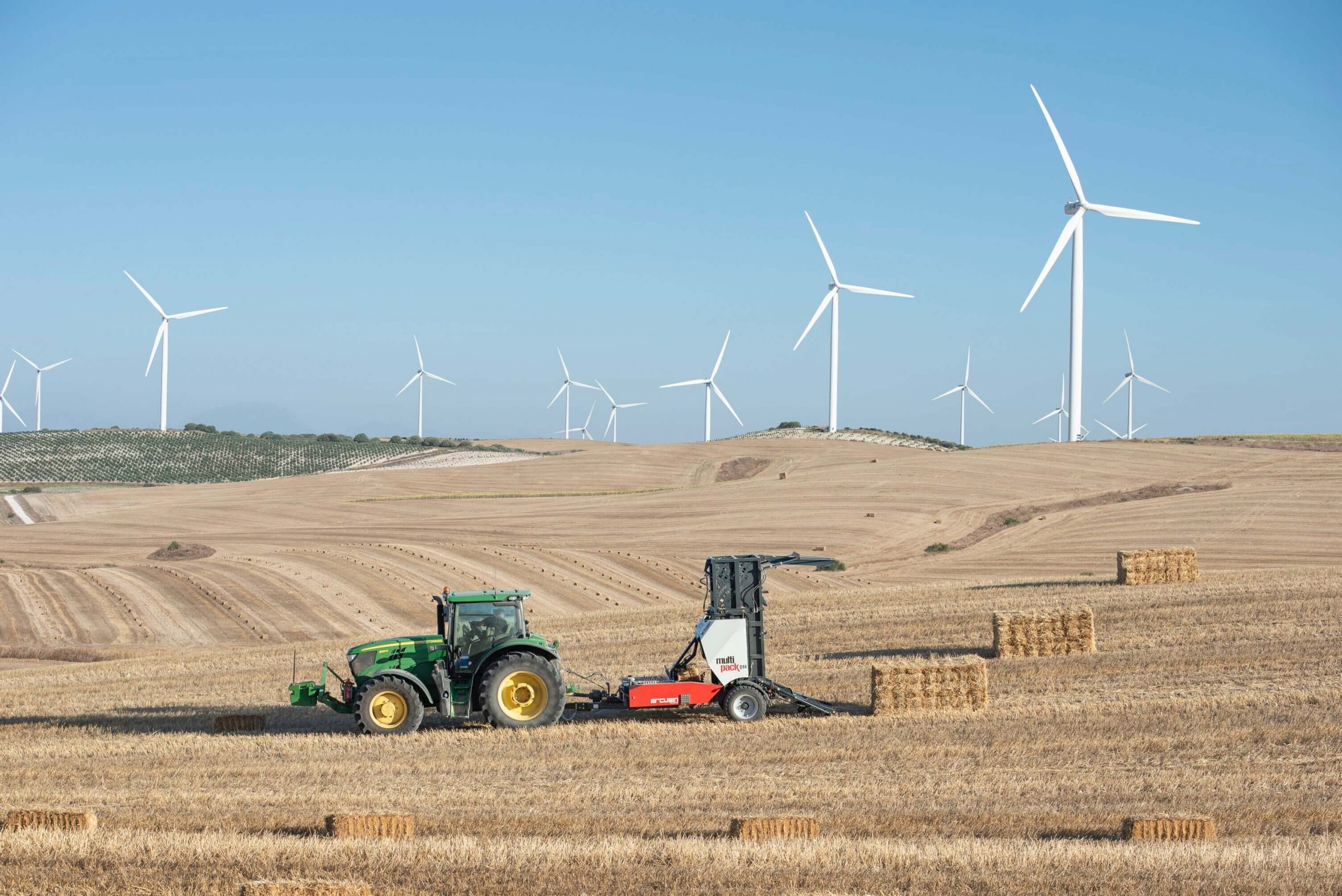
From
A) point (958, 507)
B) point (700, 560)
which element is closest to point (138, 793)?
point (700, 560)

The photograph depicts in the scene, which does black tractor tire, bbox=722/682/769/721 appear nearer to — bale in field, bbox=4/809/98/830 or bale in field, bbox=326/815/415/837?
bale in field, bbox=326/815/415/837

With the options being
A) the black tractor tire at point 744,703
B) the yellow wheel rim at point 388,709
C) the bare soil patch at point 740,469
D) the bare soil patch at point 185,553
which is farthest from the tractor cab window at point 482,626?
the bare soil patch at point 740,469

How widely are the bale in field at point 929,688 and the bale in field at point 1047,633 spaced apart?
4549mm

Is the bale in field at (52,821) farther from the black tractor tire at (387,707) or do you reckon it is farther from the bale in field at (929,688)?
the bale in field at (929,688)

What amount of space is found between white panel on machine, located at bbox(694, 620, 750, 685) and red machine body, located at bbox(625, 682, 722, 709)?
297 millimetres

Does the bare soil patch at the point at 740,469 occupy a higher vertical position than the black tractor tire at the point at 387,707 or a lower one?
higher

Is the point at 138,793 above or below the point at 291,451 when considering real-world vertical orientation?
below

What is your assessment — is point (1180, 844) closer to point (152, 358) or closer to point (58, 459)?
point (152, 358)

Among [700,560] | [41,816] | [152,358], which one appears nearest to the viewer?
[41,816]

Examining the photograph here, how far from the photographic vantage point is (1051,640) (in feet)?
72.1

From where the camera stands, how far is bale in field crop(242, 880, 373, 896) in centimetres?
834

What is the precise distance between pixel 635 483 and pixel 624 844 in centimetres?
6866

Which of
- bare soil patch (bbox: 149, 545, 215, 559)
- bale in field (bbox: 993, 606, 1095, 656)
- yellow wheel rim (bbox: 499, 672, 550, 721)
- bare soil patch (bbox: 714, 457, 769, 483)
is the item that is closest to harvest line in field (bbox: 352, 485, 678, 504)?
bare soil patch (bbox: 714, 457, 769, 483)

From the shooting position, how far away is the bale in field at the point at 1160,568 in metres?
30.3
